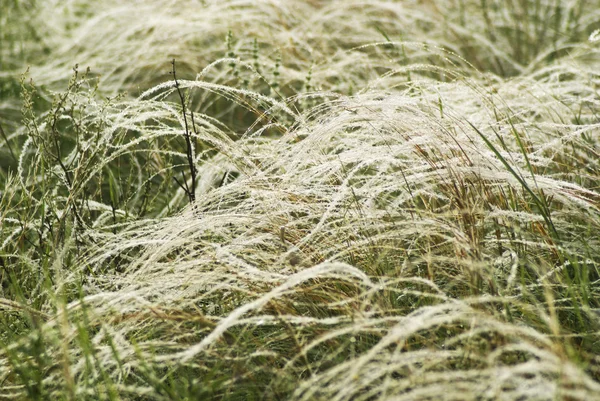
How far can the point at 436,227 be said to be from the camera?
53.6 inches

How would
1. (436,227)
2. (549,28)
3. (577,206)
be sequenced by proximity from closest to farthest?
(436,227) → (577,206) → (549,28)

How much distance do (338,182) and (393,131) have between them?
0.66 feet

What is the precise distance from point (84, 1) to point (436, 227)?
3.29m

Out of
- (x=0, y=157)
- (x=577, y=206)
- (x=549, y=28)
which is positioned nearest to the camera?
(x=577, y=206)

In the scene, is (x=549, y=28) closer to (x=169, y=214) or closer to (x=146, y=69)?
(x=146, y=69)

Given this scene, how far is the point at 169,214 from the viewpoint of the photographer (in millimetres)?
1769

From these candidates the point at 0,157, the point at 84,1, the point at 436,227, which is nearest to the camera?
the point at 436,227

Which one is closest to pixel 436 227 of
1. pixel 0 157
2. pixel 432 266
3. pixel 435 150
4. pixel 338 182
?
pixel 432 266

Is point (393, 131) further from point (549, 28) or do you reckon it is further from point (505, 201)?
point (549, 28)

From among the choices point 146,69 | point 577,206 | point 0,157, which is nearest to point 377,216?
point 577,206

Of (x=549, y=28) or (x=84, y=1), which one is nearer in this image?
(x=549, y=28)

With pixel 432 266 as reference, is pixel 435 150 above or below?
above

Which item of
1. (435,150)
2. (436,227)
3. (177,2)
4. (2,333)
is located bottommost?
(2,333)

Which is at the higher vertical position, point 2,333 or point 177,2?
point 177,2
